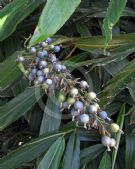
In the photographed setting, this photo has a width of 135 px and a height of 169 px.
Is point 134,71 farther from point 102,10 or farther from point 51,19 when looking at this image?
point 51,19

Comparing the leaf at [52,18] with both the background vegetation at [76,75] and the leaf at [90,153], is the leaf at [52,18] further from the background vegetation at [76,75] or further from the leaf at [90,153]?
the leaf at [90,153]

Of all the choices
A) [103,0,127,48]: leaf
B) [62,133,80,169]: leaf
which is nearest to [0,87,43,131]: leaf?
[62,133,80,169]: leaf

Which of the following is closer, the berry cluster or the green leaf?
the berry cluster

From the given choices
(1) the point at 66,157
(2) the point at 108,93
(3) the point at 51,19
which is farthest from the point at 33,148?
(3) the point at 51,19

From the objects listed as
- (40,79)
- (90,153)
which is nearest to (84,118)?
(40,79)

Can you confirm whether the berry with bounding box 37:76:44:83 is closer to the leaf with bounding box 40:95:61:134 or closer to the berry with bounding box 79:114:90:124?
the berry with bounding box 79:114:90:124

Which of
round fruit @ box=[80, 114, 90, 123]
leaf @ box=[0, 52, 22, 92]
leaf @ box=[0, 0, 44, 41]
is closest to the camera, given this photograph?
round fruit @ box=[80, 114, 90, 123]
